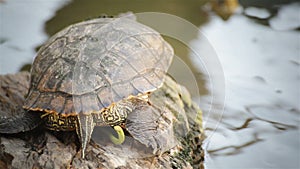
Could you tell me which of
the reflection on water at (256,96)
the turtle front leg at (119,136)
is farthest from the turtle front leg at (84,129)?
the reflection on water at (256,96)

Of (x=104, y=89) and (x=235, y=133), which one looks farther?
(x=235, y=133)

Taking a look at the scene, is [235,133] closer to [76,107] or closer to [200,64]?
[200,64]

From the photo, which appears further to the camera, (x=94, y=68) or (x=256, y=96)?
(x=256, y=96)

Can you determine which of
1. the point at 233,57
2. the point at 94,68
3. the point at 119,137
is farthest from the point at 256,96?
the point at 94,68

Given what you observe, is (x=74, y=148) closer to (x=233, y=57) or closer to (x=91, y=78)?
(x=91, y=78)

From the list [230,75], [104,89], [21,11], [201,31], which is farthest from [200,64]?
[21,11]
